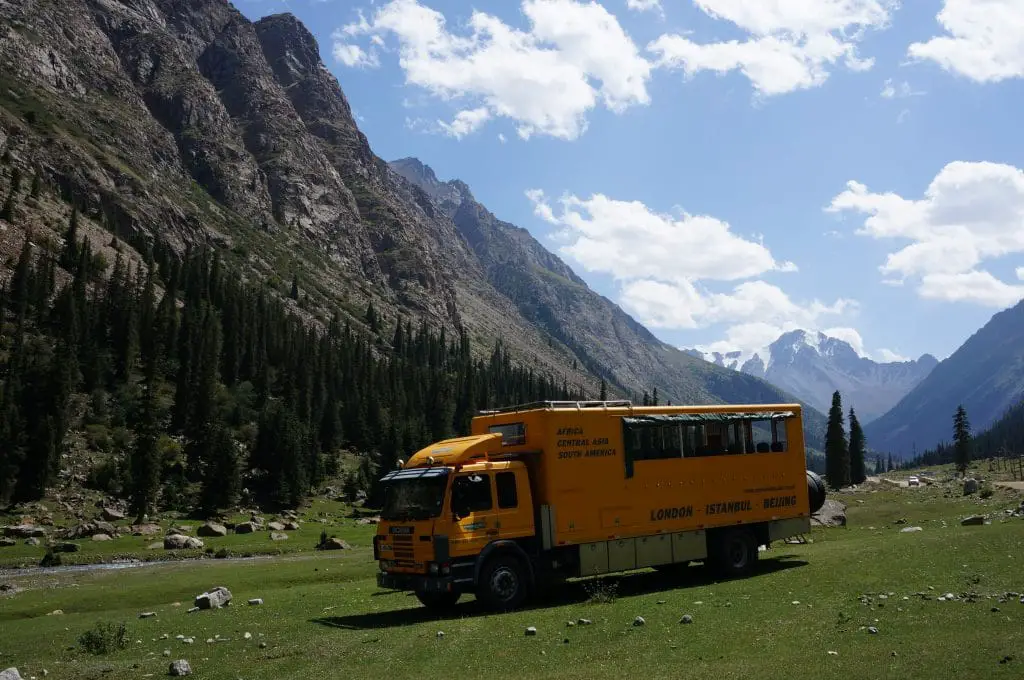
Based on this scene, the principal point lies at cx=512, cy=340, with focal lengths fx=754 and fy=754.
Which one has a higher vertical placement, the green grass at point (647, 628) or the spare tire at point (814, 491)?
the spare tire at point (814, 491)

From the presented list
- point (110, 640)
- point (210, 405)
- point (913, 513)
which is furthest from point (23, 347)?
point (913, 513)

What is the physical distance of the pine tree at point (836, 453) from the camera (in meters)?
114

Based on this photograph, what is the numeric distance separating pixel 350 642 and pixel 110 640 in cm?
625

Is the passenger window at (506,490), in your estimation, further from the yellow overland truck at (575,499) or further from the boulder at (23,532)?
the boulder at (23,532)

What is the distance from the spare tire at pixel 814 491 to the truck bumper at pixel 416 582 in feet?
52.9

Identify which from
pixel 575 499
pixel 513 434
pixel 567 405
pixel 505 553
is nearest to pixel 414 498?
pixel 505 553

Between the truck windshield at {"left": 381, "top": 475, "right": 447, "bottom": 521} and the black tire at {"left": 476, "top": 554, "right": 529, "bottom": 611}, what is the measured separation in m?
2.29

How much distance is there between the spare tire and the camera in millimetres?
29750

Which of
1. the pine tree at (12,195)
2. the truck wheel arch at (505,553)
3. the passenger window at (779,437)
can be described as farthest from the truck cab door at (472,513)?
the pine tree at (12,195)

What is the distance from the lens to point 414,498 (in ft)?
72.4

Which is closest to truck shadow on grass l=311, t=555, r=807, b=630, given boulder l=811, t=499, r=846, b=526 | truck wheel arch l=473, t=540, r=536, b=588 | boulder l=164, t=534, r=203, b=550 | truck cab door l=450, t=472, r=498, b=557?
truck wheel arch l=473, t=540, r=536, b=588

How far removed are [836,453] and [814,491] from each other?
94.3 m

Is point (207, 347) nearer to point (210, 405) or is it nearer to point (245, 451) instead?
point (210, 405)

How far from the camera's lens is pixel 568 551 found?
23203mm
